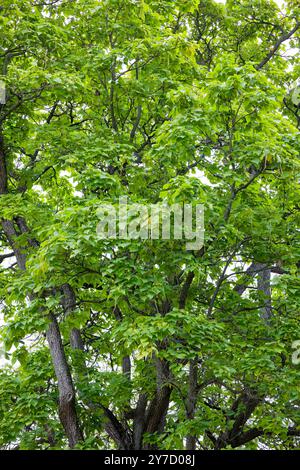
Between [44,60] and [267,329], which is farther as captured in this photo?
[44,60]

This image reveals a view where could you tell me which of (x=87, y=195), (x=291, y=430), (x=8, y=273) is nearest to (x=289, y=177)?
(x=87, y=195)

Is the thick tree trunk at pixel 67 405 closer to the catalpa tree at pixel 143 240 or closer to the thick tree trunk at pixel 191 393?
the catalpa tree at pixel 143 240

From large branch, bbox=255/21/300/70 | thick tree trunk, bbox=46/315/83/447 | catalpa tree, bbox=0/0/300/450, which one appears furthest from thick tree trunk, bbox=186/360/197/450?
large branch, bbox=255/21/300/70

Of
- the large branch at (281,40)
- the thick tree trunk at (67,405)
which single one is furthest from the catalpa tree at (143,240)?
the large branch at (281,40)

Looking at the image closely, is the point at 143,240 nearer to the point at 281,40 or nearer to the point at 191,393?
the point at 191,393

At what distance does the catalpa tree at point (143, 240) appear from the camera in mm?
7734

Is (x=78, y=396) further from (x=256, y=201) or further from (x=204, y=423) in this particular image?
(x=256, y=201)

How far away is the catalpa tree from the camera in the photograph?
25.4 feet

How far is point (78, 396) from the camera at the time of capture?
31.1ft

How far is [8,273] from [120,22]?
4.94 m

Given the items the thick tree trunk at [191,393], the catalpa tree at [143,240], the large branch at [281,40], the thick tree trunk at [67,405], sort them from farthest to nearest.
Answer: the large branch at [281,40]
the thick tree trunk at [67,405]
the thick tree trunk at [191,393]
the catalpa tree at [143,240]

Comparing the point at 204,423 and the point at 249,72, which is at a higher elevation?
the point at 249,72

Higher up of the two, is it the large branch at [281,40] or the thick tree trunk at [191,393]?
the large branch at [281,40]

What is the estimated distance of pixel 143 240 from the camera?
750 centimetres
